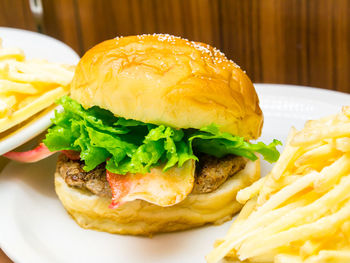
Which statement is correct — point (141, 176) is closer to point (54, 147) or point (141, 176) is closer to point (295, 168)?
point (54, 147)

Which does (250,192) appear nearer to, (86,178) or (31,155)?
(86,178)

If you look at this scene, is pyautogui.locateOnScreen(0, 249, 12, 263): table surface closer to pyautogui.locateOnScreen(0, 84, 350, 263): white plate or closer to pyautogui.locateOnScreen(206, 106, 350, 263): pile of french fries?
pyautogui.locateOnScreen(0, 84, 350, 263): white plate

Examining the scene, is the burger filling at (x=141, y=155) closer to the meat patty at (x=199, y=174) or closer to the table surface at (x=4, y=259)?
the meat patty at (x=199, y=174)

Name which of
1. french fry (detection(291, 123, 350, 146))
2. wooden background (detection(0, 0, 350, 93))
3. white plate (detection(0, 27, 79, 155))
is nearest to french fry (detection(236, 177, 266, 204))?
french fry (detection(291, 123, 350, 146))

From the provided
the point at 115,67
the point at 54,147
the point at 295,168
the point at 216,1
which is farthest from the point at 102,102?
the point at 216,1

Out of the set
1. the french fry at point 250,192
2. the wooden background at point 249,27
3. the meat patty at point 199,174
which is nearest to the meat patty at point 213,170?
the meat patty at point 199,174

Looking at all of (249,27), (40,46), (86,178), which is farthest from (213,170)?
(249,27)

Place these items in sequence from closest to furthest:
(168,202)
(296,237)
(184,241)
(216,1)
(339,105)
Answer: (296,237) → (168,202) → (184,241) → (339,105) → (216,1)
